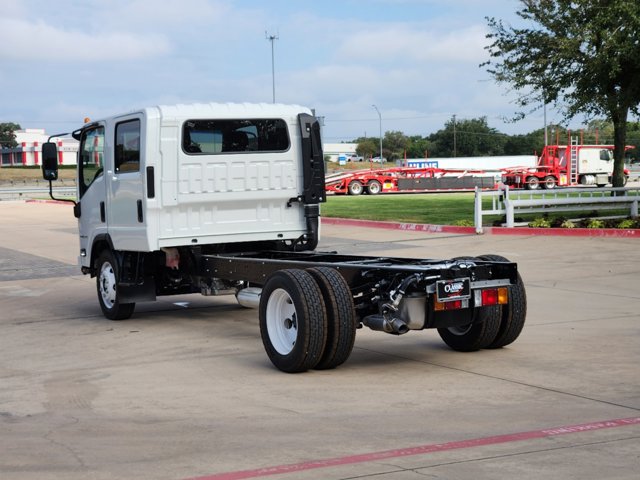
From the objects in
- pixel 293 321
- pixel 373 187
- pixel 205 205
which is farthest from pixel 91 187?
pixel 373 187

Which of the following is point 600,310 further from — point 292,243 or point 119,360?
point 119,360

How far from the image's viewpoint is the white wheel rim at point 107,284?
11789 mm

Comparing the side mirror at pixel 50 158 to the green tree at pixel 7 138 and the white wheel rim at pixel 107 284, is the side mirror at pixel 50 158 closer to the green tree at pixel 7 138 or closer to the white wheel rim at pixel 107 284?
the white wheel rim at pixel 107 284

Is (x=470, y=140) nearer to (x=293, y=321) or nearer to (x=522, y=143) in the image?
(x=522, y=143)

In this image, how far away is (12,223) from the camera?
32.3 m

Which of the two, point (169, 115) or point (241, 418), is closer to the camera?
point (241, 418)

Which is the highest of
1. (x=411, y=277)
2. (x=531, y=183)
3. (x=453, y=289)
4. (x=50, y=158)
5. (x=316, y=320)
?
(x=50, y=158)

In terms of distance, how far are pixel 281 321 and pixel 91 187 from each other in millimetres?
4683

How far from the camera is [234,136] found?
11.3 metres

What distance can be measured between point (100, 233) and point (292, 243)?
249 cm

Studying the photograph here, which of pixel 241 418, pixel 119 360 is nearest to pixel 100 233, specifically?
pixel 119 360

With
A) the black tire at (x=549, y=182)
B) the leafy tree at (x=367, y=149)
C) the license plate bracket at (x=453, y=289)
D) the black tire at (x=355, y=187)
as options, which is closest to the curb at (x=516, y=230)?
A: the license plate bracket at (x=453, y=289)

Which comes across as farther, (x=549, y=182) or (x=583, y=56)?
(x=549, y=182)

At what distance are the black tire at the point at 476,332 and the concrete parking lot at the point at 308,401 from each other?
11cm
